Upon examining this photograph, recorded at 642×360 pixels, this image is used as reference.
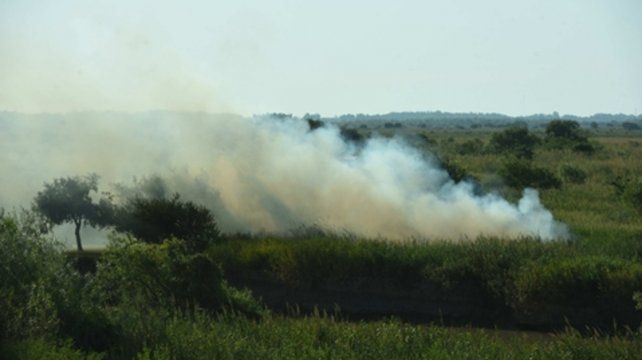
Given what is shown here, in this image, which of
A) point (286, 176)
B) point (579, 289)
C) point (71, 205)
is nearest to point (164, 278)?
point (579, 289)

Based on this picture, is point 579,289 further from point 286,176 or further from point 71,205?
point 71,205

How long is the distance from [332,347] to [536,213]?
19427 millimetres

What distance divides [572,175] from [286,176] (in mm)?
26016

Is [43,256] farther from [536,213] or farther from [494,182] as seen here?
[494,182]

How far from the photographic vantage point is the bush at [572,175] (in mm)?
55453

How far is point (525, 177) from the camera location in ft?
158

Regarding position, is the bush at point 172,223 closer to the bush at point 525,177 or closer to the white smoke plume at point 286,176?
the white smoke plume at point 286,176

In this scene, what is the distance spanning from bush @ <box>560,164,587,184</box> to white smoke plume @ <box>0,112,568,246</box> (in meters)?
14.5

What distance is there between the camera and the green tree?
3008 centimetres

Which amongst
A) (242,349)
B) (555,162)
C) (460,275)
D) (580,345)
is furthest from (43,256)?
(555,162)

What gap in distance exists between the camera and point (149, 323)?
15.7 m

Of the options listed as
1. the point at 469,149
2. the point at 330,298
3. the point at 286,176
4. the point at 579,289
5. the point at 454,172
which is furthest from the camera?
the point at 469,149

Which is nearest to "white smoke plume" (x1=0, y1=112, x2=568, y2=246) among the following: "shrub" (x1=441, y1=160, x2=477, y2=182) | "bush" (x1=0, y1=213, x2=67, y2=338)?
"shrub" (x1=441, y1=160, x2=477, y2=182)

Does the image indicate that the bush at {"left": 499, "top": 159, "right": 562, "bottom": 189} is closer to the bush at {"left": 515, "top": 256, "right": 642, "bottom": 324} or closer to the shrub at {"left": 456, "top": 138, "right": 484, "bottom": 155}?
the bush at {"left": 515, "top": 256, "right": 642, "bottom": 324}
